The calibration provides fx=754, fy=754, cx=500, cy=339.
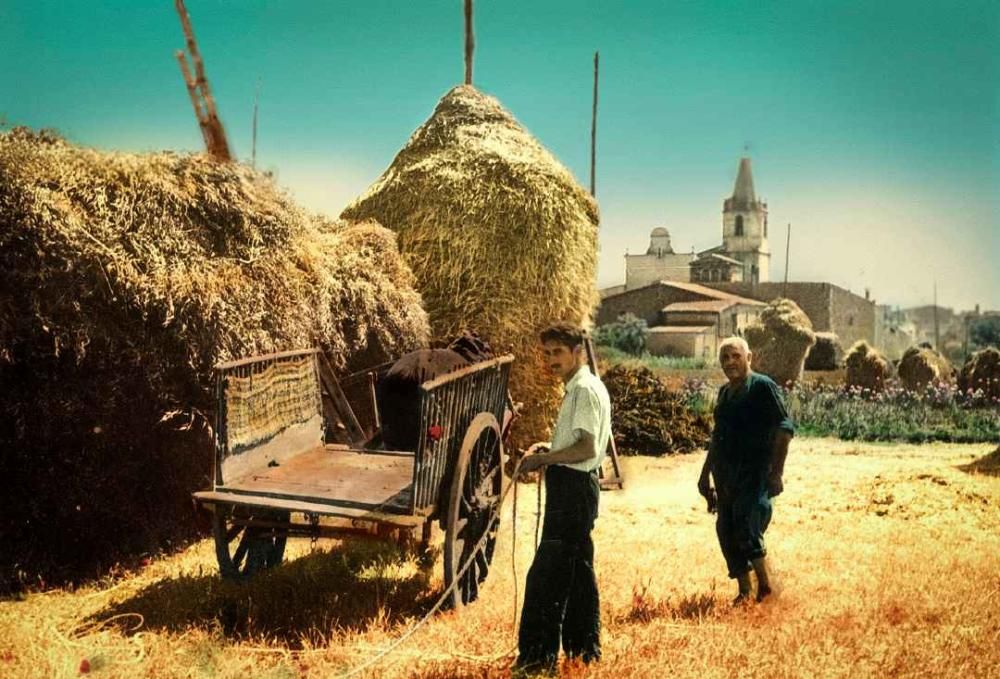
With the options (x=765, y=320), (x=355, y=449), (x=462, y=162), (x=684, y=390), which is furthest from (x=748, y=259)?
(x=355, y=449)

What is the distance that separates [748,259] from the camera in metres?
66.3

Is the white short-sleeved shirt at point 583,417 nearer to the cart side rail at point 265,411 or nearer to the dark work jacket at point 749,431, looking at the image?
the dark work jacket at point 749,431

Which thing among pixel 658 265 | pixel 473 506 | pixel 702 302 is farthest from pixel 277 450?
pixel 658 265

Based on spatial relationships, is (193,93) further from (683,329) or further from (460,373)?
(683,329)

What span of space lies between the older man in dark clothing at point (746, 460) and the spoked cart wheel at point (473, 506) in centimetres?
148

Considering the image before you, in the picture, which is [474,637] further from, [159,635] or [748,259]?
[748,259]

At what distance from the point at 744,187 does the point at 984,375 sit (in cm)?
5588

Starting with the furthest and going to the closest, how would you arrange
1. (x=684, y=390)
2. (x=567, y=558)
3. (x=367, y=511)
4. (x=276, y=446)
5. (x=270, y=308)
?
1. (x=684, y=390)
2. (x=270, y=308)
3. (x=276, y=446)
4. (x=367, y=511)
5. (x=567, y=558)

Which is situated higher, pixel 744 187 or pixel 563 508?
pixel 744 187

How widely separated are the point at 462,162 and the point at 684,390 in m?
8.41

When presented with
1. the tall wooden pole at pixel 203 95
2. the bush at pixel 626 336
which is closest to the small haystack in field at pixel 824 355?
the bush at pixel 626 336

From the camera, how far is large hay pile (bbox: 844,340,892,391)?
62.7 feet

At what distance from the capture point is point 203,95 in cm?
1041

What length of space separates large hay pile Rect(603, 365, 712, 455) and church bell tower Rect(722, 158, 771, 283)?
55020 millimetres
